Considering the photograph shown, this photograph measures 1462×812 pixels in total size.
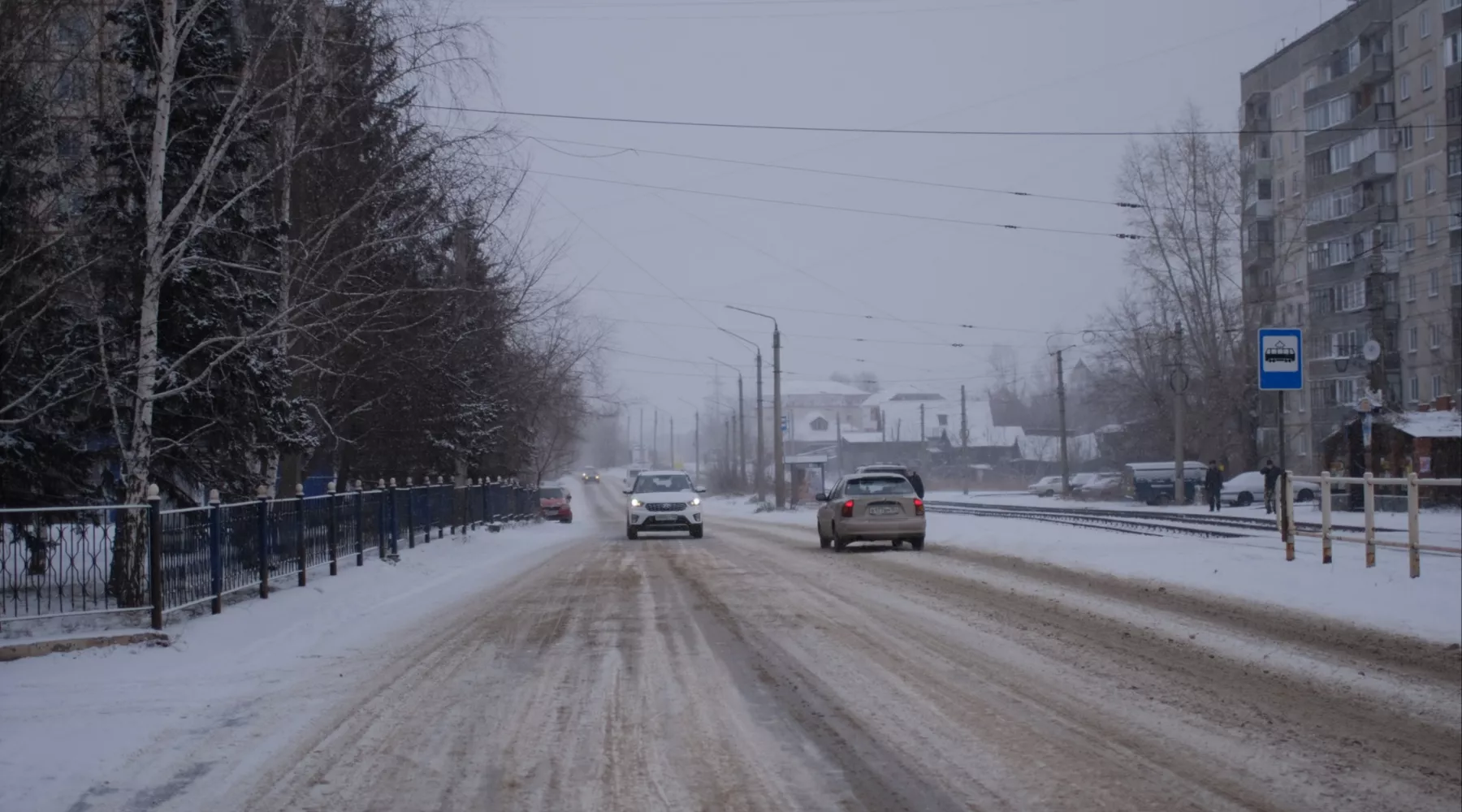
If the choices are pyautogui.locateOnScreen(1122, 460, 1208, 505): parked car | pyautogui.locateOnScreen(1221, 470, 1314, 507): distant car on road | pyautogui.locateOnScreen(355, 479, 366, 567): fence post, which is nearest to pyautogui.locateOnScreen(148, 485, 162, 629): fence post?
pyautogui.locateOnScreen(355, 479, 366, 567): fence post

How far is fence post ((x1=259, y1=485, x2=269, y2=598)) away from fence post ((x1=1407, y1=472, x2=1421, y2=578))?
1232 cm

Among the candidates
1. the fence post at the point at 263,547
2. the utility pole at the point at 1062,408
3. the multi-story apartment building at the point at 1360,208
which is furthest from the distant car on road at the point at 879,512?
the multi-story apartment building at the point at 1360,208

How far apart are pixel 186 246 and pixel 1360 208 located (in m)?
51.6

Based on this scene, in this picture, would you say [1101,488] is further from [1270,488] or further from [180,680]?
[180,680]

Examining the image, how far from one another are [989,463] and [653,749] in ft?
398

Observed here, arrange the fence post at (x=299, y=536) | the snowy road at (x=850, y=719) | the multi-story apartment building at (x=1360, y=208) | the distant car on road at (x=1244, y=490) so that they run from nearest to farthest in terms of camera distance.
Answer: the snowy road at (x=850, y=719)
the fence post at (x=299, y=536)
the distant car on road at (x=1244, y=490)
the multi-story apartment building at (x=1360, y=208)

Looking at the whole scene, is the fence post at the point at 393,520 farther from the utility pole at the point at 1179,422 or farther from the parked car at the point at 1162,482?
the parked car at the point at 1162,482

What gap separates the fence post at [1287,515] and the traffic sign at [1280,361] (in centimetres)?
137

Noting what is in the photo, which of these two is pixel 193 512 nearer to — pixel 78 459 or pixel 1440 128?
pixel 78 459

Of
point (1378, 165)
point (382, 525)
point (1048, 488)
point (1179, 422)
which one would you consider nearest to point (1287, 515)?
point (382, 525)

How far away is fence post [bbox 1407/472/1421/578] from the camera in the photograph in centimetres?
1264

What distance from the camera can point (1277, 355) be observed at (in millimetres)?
17812

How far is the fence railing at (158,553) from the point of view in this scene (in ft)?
37.6

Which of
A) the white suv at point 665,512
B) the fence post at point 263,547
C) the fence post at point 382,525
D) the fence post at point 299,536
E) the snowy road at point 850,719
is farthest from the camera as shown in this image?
the white suv at point 665,512
